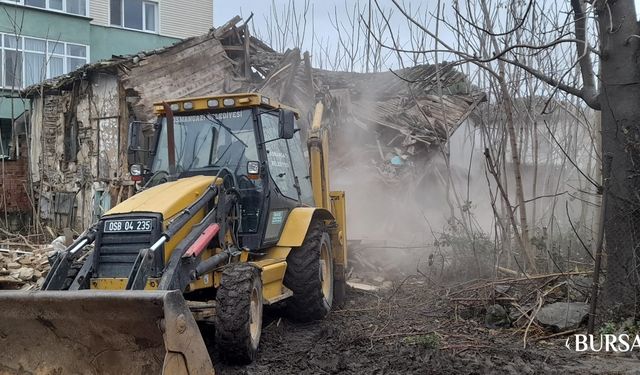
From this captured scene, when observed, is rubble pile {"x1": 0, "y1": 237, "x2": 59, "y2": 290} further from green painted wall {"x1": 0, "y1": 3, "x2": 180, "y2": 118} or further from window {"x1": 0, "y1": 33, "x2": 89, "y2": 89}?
window {"x1": 0, "y1": 33, "x2": 89, "y2": 89}

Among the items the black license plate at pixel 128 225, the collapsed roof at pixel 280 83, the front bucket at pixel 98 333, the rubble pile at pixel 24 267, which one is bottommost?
the rubble pile at pixel 24 267

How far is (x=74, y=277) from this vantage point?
5367 mm

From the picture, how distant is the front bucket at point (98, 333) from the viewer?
4.22m

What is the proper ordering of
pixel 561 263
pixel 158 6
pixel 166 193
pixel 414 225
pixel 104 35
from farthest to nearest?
pixel 158 6
pixel 104 35
pixel 414 225
pixel 561 263
pixel 166 193

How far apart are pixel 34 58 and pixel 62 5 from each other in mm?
2215

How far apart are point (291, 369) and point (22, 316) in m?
2.24

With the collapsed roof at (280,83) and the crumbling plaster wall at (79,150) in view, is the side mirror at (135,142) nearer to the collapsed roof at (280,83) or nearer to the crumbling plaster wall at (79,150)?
the collapsed roof at (280,83)

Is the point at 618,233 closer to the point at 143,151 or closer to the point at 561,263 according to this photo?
the point at 561,263

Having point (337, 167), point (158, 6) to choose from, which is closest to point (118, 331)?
point (337, 167)

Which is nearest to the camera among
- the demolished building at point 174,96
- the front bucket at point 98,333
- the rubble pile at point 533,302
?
the front bucket at point 98,333

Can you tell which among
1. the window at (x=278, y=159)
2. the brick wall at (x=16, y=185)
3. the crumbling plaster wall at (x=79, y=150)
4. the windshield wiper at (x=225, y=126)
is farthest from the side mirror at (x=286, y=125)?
the brick wall at (x=16, y=185)

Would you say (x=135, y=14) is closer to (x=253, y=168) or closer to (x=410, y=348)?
(x=253, y=168)

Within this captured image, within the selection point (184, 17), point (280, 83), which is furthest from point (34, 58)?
point (280, 83)

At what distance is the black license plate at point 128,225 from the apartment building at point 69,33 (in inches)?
510
